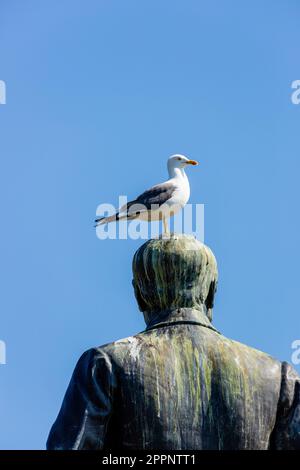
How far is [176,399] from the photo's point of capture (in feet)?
25.4

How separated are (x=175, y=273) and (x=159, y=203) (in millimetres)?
10584

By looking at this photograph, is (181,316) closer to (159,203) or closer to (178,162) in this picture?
(159,203)

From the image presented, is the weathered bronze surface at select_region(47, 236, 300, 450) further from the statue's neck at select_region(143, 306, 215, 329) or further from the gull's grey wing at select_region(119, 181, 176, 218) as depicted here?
the gull's grey wing at select_region(119, 181, 176, 218)

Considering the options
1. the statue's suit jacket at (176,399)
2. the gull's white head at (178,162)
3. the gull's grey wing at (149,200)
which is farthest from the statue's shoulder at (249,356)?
the gull's white head at (178,162)

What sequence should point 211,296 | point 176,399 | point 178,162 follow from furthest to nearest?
point 178,162, point 211,296, point 176,399

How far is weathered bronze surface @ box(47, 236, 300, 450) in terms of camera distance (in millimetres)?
7685

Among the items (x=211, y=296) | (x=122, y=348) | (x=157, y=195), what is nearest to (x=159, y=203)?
(x=157, y=195)

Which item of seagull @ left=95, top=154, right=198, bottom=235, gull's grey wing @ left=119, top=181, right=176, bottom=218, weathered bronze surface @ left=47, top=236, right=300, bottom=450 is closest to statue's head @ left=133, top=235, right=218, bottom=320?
weathered bronze surface @ left=47, top=236, right=300, bottom=450

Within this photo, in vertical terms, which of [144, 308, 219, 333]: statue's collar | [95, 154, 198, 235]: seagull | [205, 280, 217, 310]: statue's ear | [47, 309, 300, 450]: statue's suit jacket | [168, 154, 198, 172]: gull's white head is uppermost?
[168, 154, 198, 172]: gull's white head

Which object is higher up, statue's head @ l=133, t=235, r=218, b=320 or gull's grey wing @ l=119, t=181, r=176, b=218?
gull's grey wing @ l=119, t=181, r=176, b=218

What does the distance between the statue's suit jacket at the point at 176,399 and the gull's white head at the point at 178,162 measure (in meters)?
13.1

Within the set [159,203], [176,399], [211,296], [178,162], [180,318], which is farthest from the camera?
[178,162]
